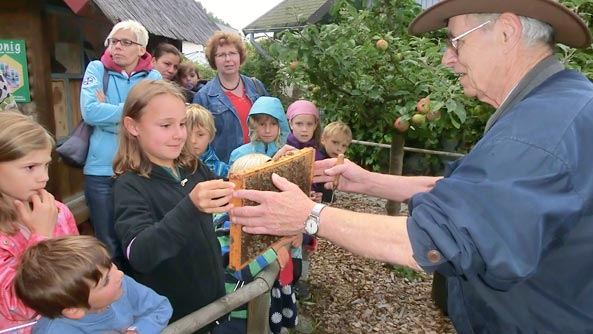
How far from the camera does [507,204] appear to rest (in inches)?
54.5

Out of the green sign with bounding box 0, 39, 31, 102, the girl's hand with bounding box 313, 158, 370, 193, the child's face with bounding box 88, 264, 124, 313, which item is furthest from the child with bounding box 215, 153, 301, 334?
the green sign with bounding box 0, 39, 31, 102

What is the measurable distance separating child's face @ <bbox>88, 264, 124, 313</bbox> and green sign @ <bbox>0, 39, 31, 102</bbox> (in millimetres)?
3784

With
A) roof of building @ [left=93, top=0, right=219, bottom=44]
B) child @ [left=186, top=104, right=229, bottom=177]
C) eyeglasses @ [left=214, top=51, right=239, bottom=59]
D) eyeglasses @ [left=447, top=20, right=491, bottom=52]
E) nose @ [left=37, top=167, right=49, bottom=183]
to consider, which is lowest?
nose @ [left=37, top=167, right=49, bottom=183]

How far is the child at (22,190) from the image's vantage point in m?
2.00

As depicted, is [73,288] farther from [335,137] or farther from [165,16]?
[165,16]

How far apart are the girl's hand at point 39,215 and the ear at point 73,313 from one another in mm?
529

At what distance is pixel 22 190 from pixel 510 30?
2252mm

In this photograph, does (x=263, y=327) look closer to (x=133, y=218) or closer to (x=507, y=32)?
(x=133, y=218)

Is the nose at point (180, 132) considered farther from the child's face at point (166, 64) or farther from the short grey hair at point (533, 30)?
the child's face at point (166, 64)

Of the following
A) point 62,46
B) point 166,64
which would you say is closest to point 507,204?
point 166,64

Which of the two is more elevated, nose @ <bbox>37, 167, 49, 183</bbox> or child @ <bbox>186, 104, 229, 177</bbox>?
child @ <bbox>186, 104, 229, 177</bbox>

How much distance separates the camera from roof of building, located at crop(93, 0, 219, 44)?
4.85 meters

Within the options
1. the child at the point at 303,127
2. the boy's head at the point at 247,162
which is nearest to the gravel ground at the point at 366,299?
the child at the point at 303,127

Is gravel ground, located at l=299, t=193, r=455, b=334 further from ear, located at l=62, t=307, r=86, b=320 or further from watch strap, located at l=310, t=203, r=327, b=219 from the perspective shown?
ear, located at l=62, t=307, r=86, b=320
